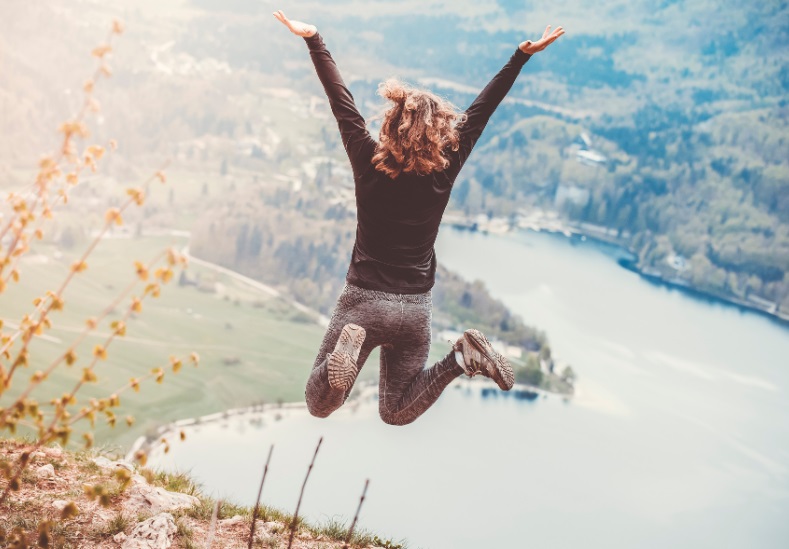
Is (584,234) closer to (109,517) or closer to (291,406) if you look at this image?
(291,406)

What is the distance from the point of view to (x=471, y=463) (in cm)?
2400

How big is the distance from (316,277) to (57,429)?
33.9 meters

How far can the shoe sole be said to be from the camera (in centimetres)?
293

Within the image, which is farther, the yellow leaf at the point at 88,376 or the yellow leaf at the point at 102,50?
the yellow leaf at the point at 102,50

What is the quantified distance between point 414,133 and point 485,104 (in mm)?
396

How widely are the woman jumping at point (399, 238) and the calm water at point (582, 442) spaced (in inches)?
510

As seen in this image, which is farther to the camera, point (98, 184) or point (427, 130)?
point (98, 184)

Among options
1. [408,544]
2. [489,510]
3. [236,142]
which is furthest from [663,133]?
[408,544]

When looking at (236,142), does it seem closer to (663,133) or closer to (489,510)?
(663,133)

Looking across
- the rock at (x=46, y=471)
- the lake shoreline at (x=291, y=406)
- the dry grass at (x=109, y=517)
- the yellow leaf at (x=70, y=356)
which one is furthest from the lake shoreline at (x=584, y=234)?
the yellow leaf at (x=70, y=356)

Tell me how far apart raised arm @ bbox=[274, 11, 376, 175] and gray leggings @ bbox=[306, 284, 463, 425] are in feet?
1.69

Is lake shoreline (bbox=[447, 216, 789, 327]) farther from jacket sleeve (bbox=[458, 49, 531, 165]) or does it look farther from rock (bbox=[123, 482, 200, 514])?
jacket sleeve (bbox=[458, 49, 531, 165])

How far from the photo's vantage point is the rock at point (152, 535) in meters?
3.10

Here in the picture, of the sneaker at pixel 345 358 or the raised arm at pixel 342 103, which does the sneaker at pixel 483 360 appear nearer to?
the sneaker at pixel 345 358
